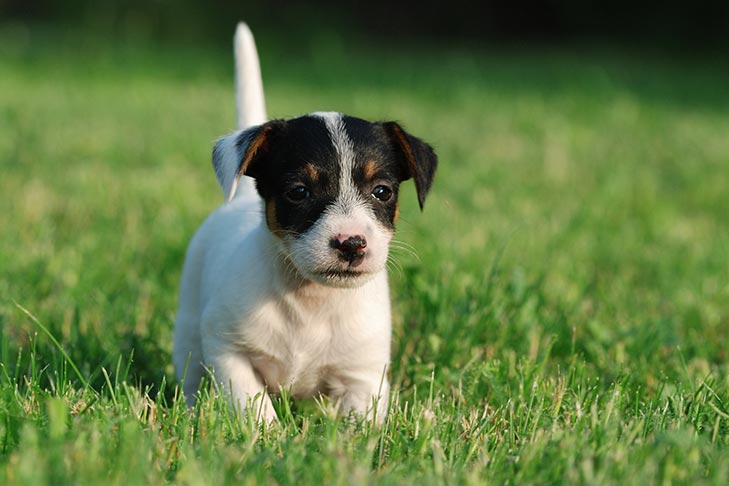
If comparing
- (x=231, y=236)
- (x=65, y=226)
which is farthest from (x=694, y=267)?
(x=65, y=226)

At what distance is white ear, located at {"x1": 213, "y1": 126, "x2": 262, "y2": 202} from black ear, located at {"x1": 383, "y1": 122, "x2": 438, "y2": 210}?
487mm

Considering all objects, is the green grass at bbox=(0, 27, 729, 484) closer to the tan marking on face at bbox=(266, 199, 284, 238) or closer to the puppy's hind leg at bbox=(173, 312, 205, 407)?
the puppy's hind leg at bbox=(173, 312, 205, 407)

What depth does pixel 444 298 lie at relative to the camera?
404cm

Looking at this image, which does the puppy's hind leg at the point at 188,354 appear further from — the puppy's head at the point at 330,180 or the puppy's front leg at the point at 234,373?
the puppy's head at the point at 330,180

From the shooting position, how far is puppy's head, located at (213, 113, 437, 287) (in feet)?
10.00

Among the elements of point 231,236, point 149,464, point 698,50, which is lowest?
point 149,464

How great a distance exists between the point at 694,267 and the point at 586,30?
1944 centimetres

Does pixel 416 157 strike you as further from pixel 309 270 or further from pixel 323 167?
pixel 309 270

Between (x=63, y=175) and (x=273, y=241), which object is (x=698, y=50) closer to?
(x=63, y=175)

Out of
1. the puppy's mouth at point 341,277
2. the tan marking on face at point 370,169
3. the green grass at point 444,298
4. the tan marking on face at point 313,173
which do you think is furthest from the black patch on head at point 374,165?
the green grass at point 444,298

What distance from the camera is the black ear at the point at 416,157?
11.2 ft

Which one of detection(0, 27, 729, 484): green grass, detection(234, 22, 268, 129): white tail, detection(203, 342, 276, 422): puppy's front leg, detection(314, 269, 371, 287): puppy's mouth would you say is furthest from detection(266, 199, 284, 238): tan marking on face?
detection(234, 22, 268, 129): white tail

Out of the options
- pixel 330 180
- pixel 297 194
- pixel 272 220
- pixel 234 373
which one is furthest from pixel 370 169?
pixel 234 373

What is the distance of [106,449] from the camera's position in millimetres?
2316
